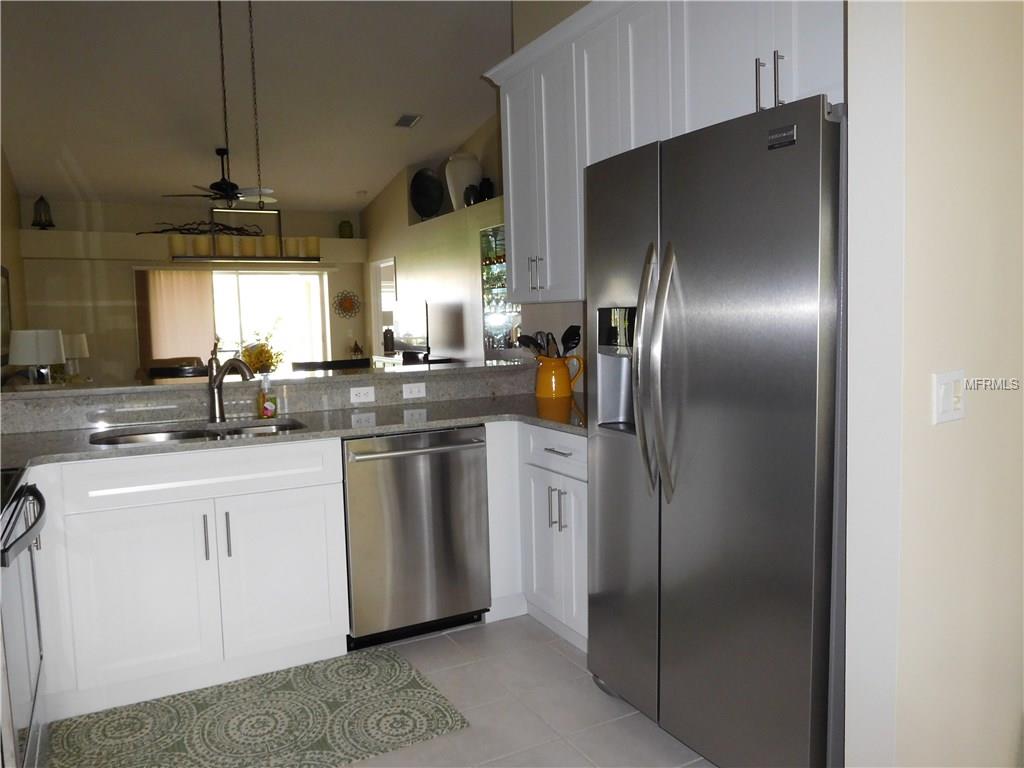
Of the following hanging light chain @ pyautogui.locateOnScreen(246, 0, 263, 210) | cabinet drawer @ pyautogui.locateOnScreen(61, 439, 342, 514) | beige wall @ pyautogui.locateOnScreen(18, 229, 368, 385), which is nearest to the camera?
cabinet drawer @ pyautogui.locateOnScreen(61, 439, 342, 514)

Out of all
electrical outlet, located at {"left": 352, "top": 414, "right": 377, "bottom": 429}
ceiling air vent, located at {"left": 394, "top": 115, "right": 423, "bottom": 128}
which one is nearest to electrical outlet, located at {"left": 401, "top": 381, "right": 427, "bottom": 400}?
electrical outlet, located at {"left": 352, "top": 414, "right": 377, "bottom": 429}

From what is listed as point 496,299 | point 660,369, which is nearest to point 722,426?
point 660,369

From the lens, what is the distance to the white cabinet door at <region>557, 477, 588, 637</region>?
8.76ft

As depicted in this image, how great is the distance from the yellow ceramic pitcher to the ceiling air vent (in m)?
2.24

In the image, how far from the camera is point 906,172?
4.83 ft

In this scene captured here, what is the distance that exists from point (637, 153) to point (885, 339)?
951 mm

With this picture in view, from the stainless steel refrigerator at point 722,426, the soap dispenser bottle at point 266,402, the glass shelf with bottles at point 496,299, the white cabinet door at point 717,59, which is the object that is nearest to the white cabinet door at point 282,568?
the soap dispenser bottle at point 266,402

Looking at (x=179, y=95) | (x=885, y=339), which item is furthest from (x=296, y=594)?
(x=179, y=95)

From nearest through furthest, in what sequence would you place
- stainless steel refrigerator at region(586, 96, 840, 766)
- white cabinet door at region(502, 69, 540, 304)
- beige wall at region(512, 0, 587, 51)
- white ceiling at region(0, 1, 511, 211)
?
1. stainless steel refrigerator at region(586, 96, 840, 766)
2. white cabinet door at region(502, 69, 540, 304)
3. beige wall at region(512, 0, 587, 51)
4. white ceiling at region(0, 1, 511, 211)

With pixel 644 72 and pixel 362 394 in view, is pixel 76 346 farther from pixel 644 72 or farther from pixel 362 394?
pixel 644 72

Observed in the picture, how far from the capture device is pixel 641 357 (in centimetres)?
205

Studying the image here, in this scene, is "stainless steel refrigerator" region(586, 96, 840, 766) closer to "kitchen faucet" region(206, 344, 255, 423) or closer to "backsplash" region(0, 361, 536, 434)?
"backsplash" region(0, 361, 536, 434)

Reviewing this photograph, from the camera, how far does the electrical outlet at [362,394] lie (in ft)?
11.0

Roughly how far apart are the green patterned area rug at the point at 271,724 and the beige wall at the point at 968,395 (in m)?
1.47
